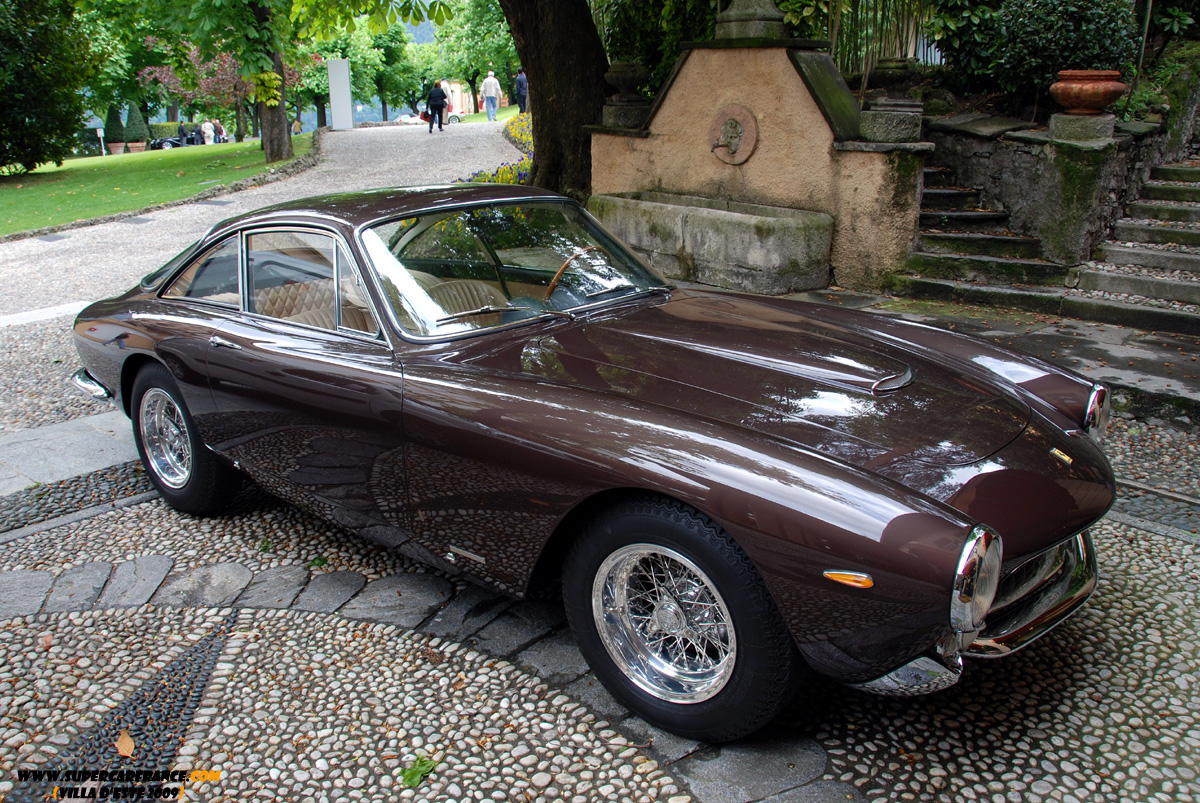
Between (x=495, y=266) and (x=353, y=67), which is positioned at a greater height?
(x=353, y=67)

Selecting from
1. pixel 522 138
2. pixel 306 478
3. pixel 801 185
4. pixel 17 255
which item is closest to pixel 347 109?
pixel 522 138

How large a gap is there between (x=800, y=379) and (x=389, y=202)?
1795 mm

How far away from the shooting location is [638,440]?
2375 mm

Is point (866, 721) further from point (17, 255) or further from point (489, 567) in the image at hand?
point (17, 255)

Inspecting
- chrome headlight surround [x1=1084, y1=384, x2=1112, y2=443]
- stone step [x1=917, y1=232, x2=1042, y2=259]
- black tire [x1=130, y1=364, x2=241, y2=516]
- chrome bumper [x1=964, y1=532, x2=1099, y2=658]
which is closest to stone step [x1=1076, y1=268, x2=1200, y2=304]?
stone step [x1=917, y1=232, x2=1042, y2=259]

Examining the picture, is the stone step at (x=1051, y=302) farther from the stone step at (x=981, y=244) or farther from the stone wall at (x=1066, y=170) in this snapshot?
the stone wall at (x=1066, y=170)

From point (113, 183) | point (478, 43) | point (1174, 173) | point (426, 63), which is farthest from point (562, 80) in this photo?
point (426, 63)

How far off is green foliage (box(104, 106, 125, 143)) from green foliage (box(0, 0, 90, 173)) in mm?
26386

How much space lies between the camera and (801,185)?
24.1ft

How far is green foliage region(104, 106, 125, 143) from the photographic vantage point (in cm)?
4562

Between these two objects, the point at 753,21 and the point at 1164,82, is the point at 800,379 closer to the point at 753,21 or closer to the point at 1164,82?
the point at 753,21

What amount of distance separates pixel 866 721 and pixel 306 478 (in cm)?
214

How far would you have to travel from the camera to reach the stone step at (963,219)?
717 centimetres

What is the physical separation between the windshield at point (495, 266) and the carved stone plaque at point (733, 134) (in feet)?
14.0
